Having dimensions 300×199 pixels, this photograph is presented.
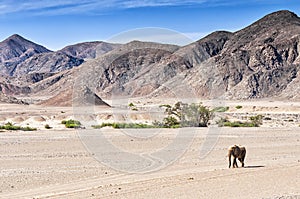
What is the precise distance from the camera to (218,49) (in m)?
149

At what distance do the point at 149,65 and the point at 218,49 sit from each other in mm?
22607

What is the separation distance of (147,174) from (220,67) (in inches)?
3962

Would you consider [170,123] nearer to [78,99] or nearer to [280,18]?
[78,99]

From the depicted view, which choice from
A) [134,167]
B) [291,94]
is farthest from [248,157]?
[291,94]

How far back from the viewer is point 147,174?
1705cm

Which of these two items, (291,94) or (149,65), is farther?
(149,65)

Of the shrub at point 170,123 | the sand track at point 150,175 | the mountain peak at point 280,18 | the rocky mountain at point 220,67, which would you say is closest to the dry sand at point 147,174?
the sand track at point 150,175

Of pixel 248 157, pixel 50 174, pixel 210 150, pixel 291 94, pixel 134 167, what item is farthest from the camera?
pixel 291 94

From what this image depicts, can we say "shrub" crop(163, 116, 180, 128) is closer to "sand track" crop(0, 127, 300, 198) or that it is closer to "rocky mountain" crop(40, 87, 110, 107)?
"sand track" crop(0, 127, 300, 198)

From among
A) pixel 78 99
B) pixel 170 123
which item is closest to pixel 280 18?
pixel 78 99

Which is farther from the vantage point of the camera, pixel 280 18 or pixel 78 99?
pixel 280 18

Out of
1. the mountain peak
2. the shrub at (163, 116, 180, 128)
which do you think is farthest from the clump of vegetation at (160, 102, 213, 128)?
the mountain peak

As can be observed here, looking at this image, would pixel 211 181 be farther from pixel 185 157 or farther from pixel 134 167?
pixel 185 157

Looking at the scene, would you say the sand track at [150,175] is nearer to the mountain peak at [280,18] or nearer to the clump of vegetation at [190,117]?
the clump of vegetation at [190,117]
